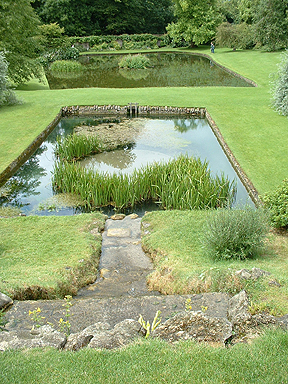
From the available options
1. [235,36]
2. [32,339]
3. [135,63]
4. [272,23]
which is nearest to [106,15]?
[235,36]

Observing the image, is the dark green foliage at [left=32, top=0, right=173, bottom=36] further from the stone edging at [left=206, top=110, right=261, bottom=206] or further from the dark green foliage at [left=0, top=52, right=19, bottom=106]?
the stone edging at [left=206, top=110, right=261, bottom=206]

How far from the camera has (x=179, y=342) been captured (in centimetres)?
330

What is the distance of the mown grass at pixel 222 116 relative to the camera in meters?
10.9

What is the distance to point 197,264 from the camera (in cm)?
580

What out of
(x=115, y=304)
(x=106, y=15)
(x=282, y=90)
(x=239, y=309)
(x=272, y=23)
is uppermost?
(x=106, y=15)

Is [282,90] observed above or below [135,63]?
above

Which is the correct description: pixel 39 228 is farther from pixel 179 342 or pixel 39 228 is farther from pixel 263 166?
pixel 263 166

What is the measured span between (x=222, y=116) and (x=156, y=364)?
13.9m

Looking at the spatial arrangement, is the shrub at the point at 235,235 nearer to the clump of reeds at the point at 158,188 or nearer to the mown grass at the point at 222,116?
the clump of reeds at the point at 158,188

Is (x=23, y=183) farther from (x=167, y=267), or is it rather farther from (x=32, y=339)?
(x=32, y=339)

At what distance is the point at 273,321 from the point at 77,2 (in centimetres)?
5323

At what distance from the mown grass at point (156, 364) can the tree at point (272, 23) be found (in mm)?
36583

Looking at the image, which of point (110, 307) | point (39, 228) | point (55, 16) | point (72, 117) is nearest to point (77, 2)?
point (55, 16)

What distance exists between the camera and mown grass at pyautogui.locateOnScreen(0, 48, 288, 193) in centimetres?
1086
